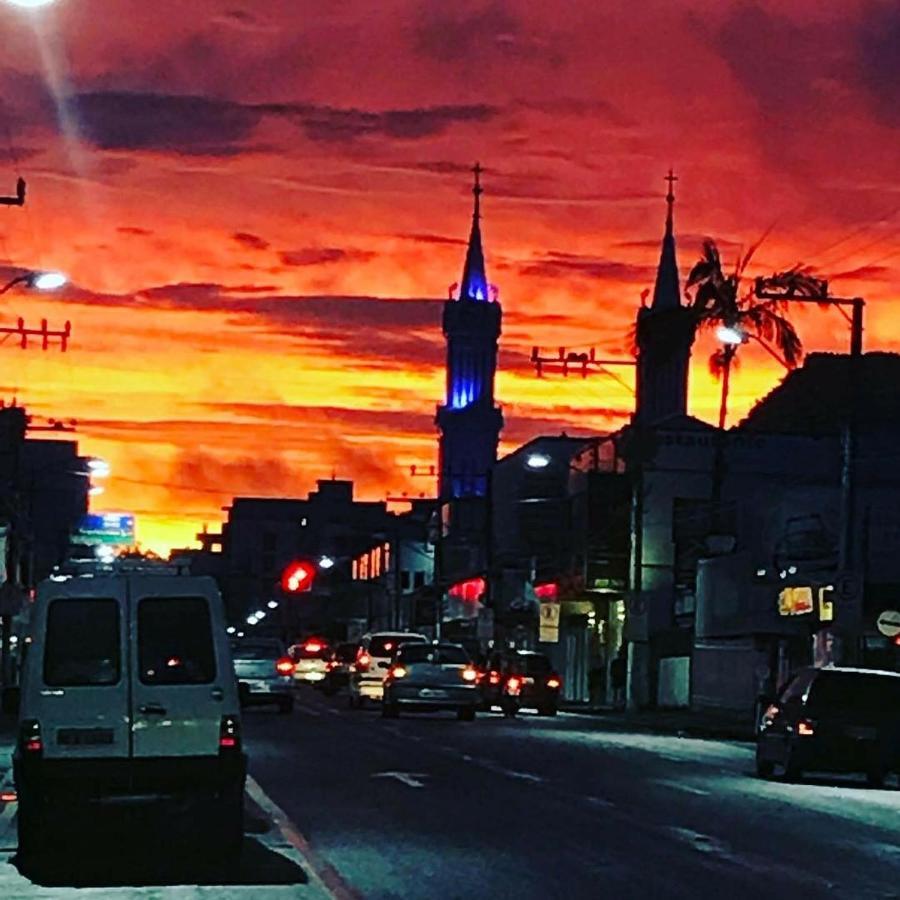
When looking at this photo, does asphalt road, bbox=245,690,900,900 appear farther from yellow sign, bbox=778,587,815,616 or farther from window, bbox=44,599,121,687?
yellow sign, bbox=778,587,815,616

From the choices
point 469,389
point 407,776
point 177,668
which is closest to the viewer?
point 177,668

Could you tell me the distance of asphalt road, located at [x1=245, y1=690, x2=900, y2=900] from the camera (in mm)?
16484

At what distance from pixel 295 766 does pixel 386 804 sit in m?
7.16

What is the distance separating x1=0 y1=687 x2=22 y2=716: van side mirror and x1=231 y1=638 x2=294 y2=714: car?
30.8m

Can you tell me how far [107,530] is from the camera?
359 feet

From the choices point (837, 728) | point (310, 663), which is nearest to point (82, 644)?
point (837, 728)

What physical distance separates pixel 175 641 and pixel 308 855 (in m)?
2.10

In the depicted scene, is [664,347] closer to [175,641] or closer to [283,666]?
[283,666]

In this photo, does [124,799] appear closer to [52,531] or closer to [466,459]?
[52,531]

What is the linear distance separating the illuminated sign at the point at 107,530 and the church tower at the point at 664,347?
2781 centimetres

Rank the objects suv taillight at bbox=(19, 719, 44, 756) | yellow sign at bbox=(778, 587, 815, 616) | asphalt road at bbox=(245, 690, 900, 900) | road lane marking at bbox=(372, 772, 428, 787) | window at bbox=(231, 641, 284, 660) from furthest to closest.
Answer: yellow sign at bbox=(778, 587, 815, 616) < window at bbox=(231, 641, 284, 660) < road lane marking at bbox=(372, 772, 428, 787) < suv taillight at bbox=(19, 719, 44, 756) < asphalt road at bbox=(245, 690, 900, 900)

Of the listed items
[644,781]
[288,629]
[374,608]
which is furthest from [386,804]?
[288,629]

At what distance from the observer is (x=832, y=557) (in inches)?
2172

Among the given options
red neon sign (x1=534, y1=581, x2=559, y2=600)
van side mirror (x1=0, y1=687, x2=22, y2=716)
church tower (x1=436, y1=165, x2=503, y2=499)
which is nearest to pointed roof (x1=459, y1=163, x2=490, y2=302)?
church tower (x1=436, y1=165, x2=503, y2=499)
